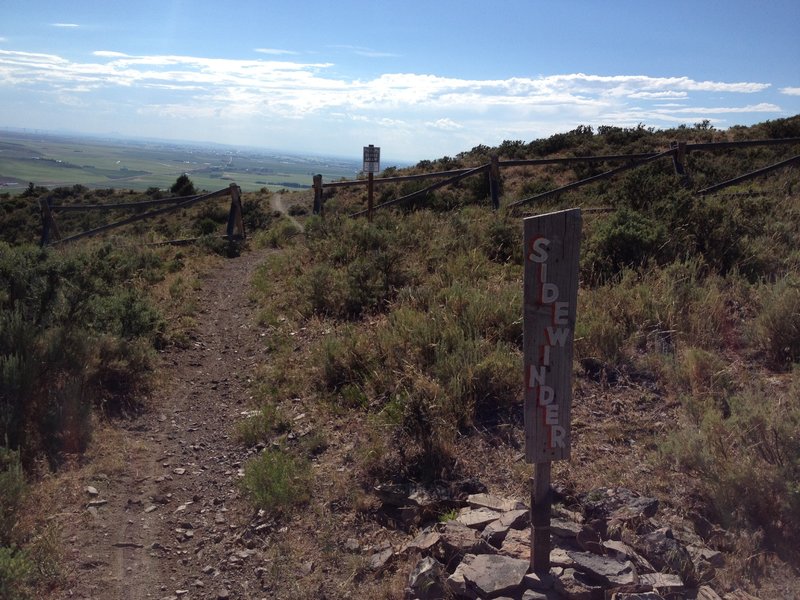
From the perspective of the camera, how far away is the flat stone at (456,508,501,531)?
3.89m

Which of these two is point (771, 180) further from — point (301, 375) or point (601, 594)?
point (601, 594)

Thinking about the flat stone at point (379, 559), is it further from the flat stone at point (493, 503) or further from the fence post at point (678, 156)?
the fence post at point (678, 156)

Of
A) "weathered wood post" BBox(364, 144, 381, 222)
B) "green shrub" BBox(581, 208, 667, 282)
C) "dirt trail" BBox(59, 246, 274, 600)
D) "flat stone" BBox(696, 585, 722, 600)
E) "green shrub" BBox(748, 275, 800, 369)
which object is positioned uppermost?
"weathered wood post" BBox(364, 144, 381, 222)

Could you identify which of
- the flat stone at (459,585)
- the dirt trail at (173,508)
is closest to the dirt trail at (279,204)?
the dirt trail at (173,508)

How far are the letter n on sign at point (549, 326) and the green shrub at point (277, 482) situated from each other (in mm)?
2007

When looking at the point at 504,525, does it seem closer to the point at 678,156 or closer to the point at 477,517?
the point at 477,517

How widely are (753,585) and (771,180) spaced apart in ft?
37.4

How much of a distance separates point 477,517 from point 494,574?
632 mm

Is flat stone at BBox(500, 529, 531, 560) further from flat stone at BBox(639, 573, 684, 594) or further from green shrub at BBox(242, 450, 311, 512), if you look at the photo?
green shrub at BBox(242, 450, 311, 512)

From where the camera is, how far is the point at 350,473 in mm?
4805

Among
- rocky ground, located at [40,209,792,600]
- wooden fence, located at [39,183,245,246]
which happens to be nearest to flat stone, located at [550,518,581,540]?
rocky ground, located at [40,209,792,600]

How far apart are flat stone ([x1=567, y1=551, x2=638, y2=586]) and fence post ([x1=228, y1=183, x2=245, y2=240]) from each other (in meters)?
13.0

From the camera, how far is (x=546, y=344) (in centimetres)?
306

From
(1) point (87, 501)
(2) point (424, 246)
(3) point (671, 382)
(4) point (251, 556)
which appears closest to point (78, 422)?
(1) point (87, 501)
